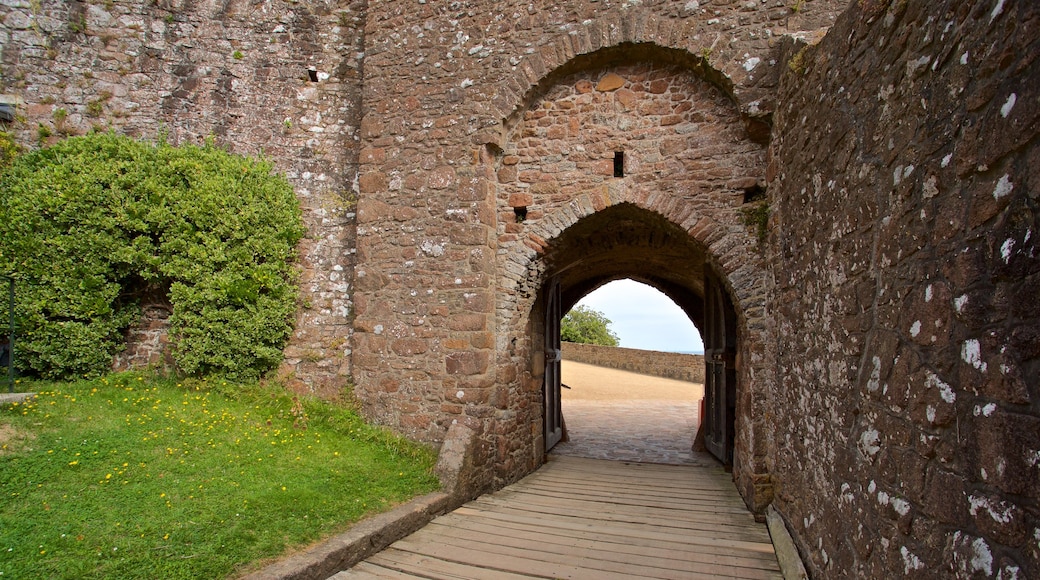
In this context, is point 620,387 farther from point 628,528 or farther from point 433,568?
point 433,568

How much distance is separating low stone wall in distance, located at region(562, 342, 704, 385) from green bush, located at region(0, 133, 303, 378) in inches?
595

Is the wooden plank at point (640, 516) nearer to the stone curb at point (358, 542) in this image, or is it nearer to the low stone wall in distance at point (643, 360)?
the stone curb at point (358, 542)

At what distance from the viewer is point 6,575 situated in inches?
109

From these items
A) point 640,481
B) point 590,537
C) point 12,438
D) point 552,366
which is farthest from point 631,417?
point 12,438

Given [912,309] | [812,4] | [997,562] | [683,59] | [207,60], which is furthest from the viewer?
[207,60]

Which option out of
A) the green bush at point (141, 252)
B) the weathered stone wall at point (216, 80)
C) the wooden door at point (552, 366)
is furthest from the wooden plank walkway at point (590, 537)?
the weathered stone wall at point (216, 80)

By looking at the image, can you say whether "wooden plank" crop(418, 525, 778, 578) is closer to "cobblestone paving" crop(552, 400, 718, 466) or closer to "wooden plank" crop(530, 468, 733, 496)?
"wooden plank" crop(530, 468, 733, 496)

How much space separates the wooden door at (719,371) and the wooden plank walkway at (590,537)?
902 millimetres

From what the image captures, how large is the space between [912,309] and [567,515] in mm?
3641

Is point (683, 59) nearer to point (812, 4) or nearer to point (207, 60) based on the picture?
point (812, 4)

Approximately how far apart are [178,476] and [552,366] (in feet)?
16.7

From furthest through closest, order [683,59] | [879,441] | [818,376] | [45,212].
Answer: [45,212] → [683,59] → [818,376] → [879,441]

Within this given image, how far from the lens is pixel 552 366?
8266 millimetres

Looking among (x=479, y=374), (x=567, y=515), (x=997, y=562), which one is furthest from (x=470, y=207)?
(x=997, y=562)
